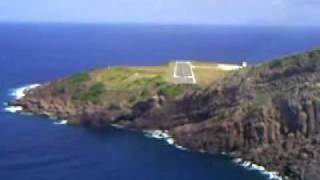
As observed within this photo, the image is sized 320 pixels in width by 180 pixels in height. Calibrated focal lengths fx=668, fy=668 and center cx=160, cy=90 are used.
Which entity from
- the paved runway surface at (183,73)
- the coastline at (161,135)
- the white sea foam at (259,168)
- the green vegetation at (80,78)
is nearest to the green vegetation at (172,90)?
the paved runway surface at (183,73)

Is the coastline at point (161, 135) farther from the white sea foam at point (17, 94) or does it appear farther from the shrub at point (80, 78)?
the shrub at point (80, 78)

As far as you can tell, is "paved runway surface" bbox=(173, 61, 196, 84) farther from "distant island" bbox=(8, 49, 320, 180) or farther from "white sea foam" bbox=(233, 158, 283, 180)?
"white sea foam" bbox=(233, 158, 283, 180)

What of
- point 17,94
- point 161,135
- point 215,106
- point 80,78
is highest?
point 80,78

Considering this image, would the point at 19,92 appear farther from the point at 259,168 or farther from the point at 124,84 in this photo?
the point at 259,168

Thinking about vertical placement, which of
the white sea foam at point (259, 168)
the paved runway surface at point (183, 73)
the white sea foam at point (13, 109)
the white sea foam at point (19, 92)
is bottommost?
the white sea foam at point (259, 168)

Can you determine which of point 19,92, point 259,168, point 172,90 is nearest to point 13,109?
point 19,92

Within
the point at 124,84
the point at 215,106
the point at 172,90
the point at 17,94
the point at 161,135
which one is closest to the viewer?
the point at 215,106
